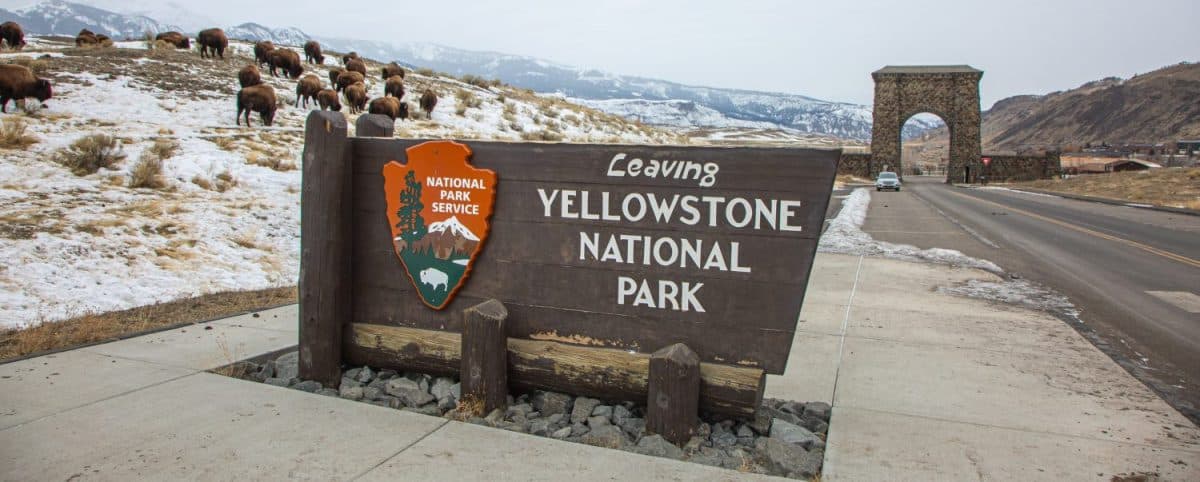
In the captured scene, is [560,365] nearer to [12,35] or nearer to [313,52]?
[12,35]

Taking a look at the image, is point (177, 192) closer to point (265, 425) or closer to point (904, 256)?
point (265, 425)

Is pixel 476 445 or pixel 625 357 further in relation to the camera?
pixel 625 357

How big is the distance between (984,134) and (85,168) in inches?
7855

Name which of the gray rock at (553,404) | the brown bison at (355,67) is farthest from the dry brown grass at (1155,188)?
the brown bison at (355,67)

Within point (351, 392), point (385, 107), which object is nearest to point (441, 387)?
point (351, 392)

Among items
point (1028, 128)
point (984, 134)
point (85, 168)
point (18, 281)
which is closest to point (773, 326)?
point (18, 281)

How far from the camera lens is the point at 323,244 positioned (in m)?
4.93

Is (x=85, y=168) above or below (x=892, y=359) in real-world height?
above

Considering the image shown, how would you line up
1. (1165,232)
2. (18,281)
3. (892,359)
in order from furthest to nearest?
(1165,232) < (18,281) < (892,359)

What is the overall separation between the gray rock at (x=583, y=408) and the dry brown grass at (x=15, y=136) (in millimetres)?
12213

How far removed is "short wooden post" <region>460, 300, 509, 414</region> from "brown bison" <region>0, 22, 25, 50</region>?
112 ft

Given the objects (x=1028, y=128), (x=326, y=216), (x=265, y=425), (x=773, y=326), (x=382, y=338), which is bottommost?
(x=265, y=425)

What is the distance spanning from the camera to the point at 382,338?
505 centimetres

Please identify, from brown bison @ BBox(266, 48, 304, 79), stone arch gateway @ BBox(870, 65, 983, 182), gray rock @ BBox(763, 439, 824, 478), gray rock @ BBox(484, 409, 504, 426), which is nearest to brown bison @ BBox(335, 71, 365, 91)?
brown bison @ BBox(266, 48, 304, 79)
